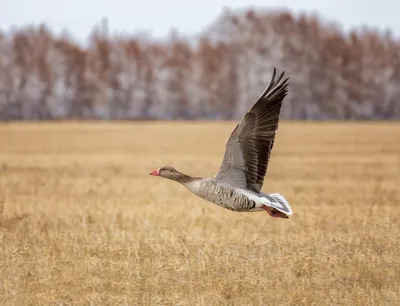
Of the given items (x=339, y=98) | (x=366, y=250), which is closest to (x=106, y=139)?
(x=366, y=250)

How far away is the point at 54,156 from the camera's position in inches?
1145

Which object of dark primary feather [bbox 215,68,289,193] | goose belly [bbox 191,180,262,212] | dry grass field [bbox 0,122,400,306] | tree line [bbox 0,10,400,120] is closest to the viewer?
dry grass field [bbox 0,122,400,306]

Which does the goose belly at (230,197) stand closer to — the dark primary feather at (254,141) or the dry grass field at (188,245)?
the dark primary feather at (254,141)

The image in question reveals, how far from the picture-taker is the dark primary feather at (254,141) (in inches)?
314

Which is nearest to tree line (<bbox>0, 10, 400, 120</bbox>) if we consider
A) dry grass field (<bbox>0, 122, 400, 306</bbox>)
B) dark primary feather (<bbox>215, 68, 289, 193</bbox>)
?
dry grass field (<bbox>0, 122, 400, 306</bbox>)

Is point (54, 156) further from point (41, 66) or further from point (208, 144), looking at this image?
point (41, 66)

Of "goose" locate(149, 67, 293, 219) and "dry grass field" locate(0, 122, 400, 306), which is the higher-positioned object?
"goose" locate(149, 67, 293, 219)

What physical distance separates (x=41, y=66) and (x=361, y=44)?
4235 cm

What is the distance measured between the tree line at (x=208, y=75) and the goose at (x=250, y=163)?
8294 centimetres

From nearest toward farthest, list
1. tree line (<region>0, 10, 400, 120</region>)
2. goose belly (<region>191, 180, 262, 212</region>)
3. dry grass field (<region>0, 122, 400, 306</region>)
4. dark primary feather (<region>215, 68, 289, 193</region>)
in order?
dry grass field (<region>0, 122, 400, 306</region>) → dark primary feather (<region>215, 68, 289, 193</region>) → goose belly (<region>191, 180, 262, 212</region>) → tree line (<region>0, 10, 400, 120</region>)

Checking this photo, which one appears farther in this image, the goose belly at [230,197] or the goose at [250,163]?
the goose belly at [230,197]

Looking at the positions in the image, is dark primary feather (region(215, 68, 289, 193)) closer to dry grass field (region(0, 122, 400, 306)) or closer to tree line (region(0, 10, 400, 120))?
dry grass field (region(0, 122, 400, 306))

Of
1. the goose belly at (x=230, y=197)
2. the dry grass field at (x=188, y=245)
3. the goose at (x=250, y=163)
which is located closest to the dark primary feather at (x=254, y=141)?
the goose at (x=250, y=163)

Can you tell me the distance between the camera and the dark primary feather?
7.99 metres
